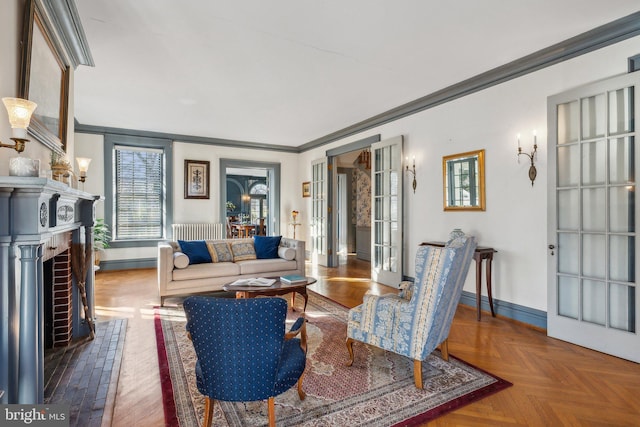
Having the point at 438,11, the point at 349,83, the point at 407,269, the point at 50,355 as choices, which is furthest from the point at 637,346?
the point at 50,355

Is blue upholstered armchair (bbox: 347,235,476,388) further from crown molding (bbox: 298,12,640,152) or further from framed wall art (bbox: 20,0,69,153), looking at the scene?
framed wall art (bbox: 20,0,69,153)

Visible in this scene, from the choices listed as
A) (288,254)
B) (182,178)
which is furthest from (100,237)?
(288,254)

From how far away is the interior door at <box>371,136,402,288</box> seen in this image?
Result: 208 inches

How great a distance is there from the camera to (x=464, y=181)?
14.4ft

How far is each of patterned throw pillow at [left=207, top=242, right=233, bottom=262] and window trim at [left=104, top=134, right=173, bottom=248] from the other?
2.64m

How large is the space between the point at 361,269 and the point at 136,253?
469 cm

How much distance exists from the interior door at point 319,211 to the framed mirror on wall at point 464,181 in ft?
10.2

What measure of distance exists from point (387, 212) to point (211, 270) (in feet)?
Result: 9.60

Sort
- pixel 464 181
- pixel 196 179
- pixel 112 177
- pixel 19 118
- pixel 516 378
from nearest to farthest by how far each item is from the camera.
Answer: pixel 19 118 < pixel 516 378 < pixel 464 181 < pixel 112 177 < pixel 196 179

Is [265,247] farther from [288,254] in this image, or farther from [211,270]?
[211,270]

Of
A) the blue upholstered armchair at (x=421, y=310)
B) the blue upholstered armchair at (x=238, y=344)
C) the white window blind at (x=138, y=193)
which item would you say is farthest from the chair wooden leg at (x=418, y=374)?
the white window blind at (x=138, y=193)

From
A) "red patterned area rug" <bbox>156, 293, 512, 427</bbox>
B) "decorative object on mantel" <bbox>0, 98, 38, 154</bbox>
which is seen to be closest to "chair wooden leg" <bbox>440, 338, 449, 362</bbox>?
"red patterned area rug" <bbox>156, 293, 512, 427</bbox>

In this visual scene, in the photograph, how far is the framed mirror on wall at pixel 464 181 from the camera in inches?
164

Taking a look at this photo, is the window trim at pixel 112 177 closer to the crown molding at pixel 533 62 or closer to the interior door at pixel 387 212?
the interior door at pixel 387 212
